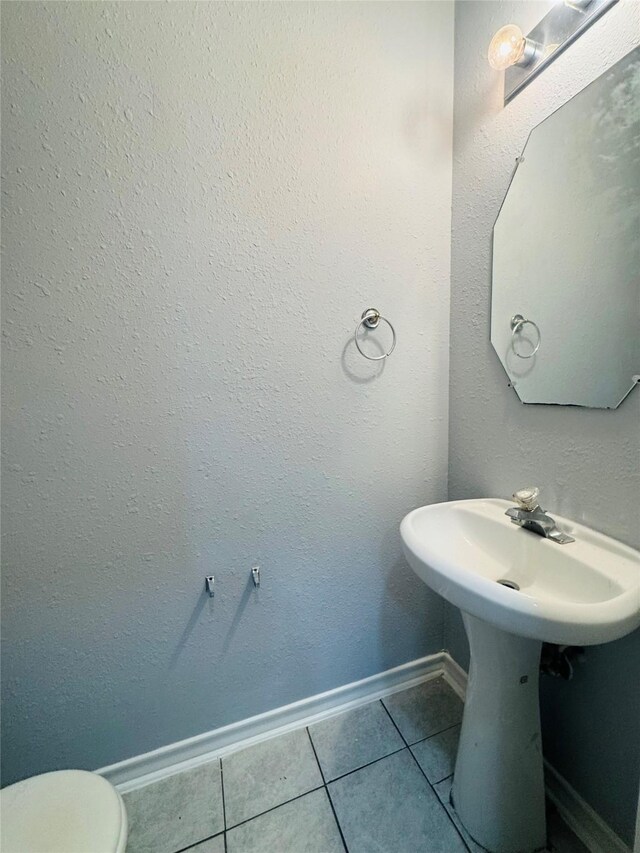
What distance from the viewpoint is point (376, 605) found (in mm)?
1164

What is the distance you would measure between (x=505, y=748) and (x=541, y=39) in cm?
166

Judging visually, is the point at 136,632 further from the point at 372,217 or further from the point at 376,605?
the point at 372,217

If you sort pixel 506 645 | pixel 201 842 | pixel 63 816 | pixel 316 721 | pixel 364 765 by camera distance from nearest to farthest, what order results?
pixel 63 816
pixel 506 645
pixel 201 842
pixel 364 765
pixel 316 721

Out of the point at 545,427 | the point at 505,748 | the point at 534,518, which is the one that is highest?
the point at 545,427

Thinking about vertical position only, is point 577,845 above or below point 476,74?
below

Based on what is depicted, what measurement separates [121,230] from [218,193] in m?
0.26

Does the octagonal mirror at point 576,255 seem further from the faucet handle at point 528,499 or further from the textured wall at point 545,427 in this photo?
the faucet handle at point 528,499

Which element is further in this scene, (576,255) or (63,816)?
(576,255)

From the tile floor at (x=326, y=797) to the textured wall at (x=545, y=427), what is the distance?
0.26 m

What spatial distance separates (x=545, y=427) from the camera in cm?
86

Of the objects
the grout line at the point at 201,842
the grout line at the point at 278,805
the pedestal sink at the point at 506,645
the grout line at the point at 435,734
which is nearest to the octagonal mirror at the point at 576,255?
the pedestal sink at the point at 506,645

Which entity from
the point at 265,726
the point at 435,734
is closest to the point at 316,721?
the point at 265,726

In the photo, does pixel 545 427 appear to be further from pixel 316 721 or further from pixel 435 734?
pixel 316 721

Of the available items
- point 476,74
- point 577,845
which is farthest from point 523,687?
point 476,74
